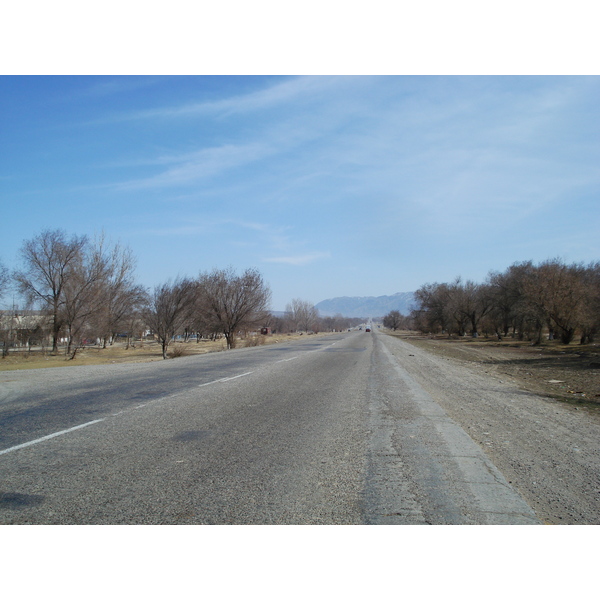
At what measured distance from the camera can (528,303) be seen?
47.5 m

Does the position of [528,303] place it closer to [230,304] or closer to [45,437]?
[230,304]

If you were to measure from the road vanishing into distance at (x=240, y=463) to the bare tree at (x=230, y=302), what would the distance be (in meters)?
36.2

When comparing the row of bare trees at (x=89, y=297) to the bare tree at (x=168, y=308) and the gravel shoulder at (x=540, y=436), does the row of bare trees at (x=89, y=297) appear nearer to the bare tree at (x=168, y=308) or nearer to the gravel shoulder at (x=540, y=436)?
the bare tree at (x=168, y=308)

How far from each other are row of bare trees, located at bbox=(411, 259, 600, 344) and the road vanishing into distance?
34.4 m

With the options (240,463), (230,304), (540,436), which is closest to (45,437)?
(240,463)

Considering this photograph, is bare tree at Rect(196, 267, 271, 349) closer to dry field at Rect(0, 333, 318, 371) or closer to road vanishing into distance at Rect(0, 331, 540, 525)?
dry field at Rect(0, 333, 318, 371)

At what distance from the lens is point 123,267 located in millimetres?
59219

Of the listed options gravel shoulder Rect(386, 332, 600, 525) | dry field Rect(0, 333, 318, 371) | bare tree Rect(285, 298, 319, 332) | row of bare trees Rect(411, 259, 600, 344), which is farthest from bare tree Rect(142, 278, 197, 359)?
bare tree Rect(285, 298, 319, 332)

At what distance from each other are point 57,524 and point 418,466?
3.81 metres

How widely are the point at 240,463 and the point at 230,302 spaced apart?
42.6m

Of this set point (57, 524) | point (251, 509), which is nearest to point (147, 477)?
point (57, 524)

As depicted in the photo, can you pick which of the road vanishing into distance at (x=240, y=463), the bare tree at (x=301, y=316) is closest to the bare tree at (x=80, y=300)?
the road vanishing into distance at (x=240, y=463)

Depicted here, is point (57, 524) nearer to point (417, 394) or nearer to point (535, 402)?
point (417, 394)

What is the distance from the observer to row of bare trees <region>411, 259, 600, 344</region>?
43.4 m
